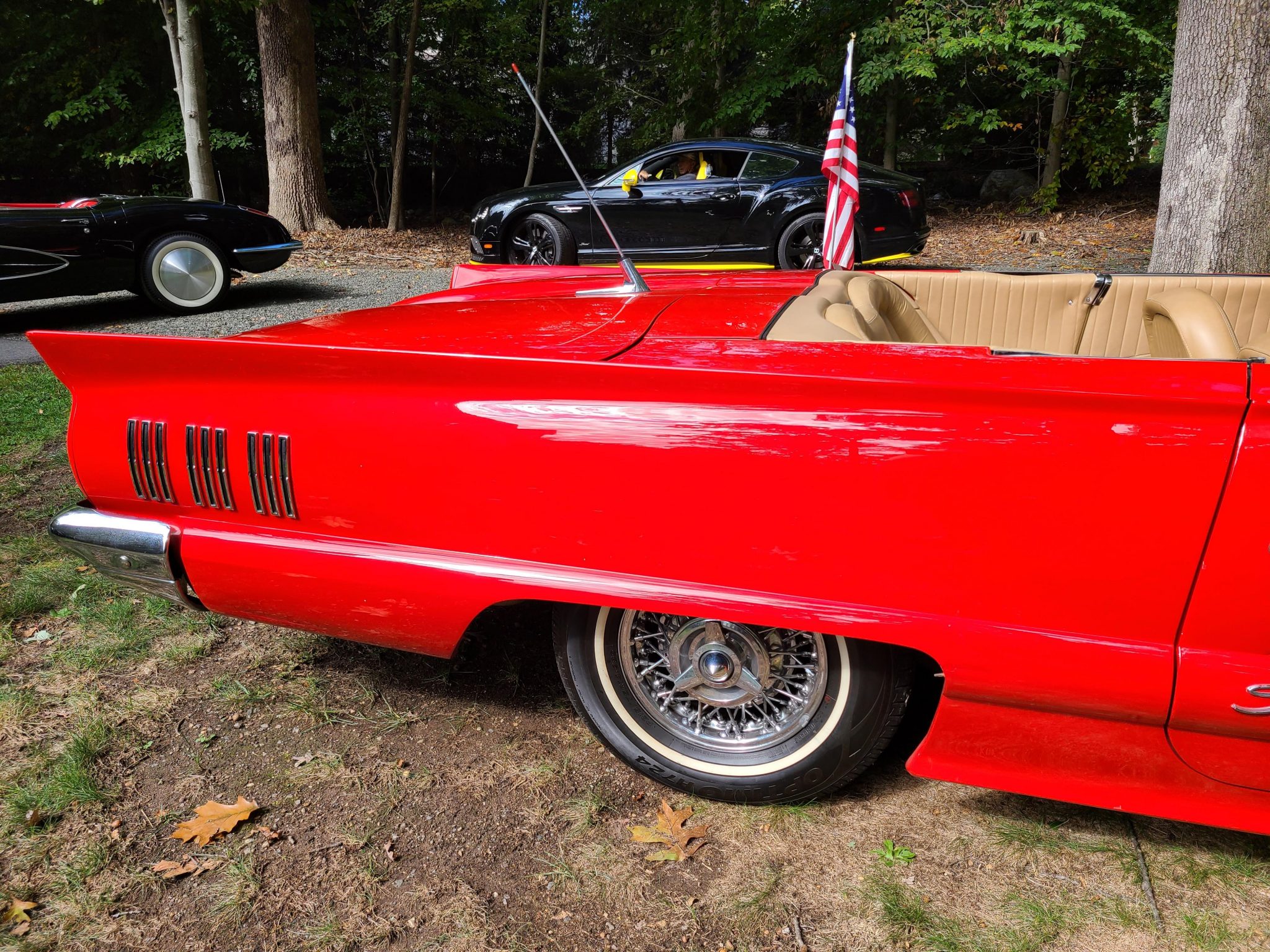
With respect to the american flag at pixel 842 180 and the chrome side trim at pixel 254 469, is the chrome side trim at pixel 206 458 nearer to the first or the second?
the chrome side trim at pixel 254 469

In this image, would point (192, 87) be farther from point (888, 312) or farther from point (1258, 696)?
point (1258, 696)

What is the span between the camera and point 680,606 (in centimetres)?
183

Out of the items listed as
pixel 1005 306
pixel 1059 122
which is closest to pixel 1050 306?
pixel 1005 306

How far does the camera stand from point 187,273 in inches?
302

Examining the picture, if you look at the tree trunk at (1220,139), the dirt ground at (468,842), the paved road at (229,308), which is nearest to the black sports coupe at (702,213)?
the paved road at (229,308)

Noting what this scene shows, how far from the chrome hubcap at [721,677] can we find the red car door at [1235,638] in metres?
0.69

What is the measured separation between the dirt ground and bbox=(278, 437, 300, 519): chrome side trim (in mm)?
688

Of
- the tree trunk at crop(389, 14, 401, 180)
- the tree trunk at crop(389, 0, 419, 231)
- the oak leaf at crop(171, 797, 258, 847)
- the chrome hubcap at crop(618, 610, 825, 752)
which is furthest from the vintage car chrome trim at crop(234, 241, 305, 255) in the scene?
the tree trunk at crop(389, 14, 401, 180)

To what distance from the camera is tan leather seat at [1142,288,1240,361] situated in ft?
6.72

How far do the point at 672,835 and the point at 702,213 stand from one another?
7947mm

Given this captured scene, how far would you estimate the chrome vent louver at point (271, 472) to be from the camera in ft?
6.78

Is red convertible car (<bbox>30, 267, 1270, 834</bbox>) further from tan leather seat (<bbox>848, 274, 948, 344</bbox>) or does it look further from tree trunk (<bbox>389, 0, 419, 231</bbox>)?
tree trunk (<bbox>389, 0, 419, 231</bbox>)

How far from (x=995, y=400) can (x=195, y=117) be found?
12319mm

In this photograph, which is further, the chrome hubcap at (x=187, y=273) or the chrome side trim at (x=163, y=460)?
the chrome hubcap at (x=187, y=273)
